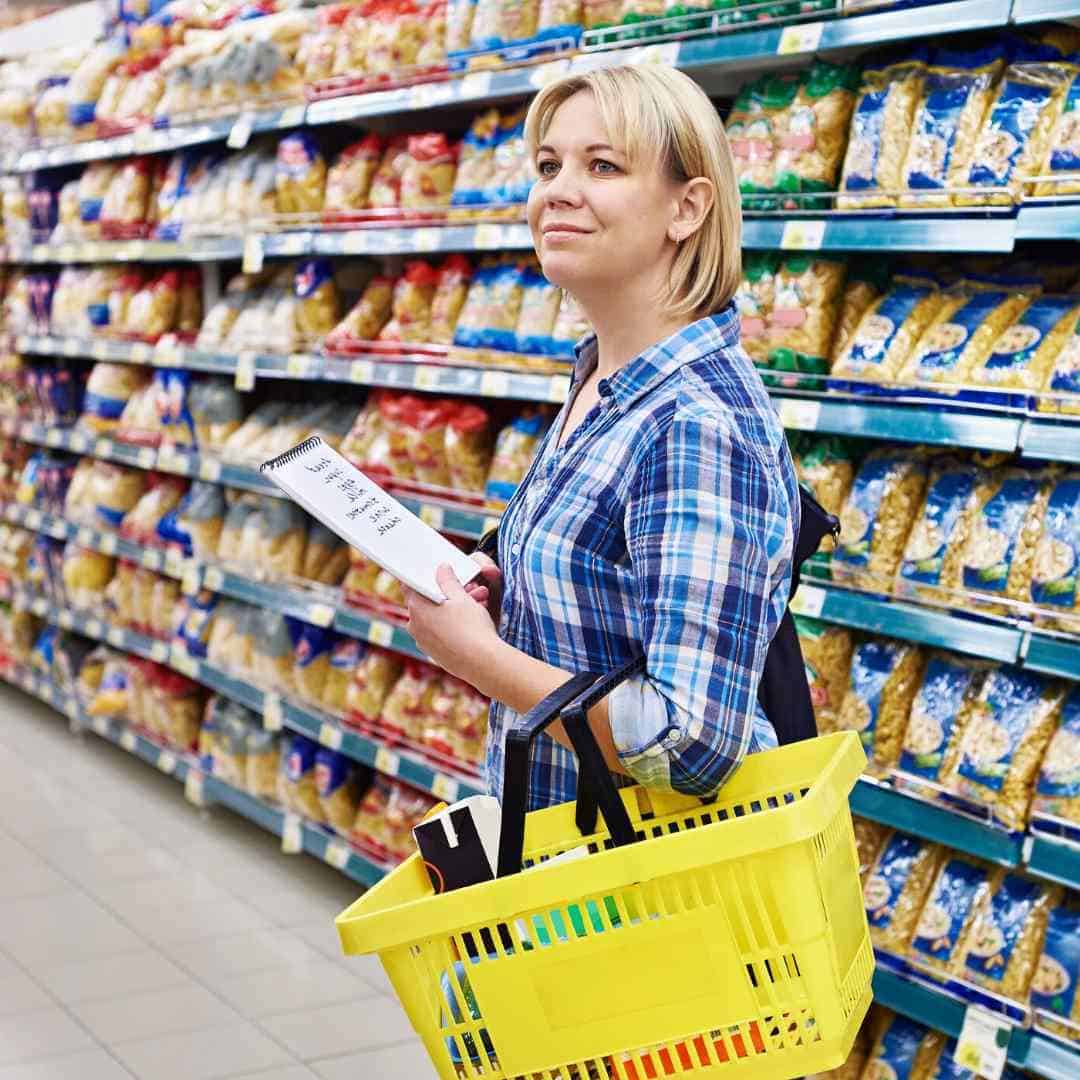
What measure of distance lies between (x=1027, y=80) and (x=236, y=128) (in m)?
2.43

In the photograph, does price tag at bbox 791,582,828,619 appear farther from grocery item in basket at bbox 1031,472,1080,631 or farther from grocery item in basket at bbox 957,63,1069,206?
grocery item in basket at bbox 957,63,1069,206

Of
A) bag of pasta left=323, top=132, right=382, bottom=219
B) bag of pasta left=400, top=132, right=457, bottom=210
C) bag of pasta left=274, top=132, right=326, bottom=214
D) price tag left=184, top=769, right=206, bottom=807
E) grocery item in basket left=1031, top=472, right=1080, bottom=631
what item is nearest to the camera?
grocery item in basket left=1031, top=472, right=1080, bottom=631

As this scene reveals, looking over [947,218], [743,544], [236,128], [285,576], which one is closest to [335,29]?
[236,128]

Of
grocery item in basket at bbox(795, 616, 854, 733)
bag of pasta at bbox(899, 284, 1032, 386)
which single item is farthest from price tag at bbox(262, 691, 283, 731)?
bag of pasta at bbox(899, 284, 1032, 386)

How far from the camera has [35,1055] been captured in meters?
3.05

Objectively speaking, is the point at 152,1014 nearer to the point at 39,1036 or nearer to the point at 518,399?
the point at 39,1036

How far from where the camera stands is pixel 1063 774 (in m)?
2.28

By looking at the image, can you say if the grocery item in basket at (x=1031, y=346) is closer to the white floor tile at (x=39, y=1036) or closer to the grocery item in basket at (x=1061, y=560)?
the grocery item in basket at (x=1061, y=560)

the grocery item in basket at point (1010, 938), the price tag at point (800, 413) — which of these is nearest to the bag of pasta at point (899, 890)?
the grocery item in basket at point (1010, 938)

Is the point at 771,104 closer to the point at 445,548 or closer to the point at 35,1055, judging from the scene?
the point at 445,548

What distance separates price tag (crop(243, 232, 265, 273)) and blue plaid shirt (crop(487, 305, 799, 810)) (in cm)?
273

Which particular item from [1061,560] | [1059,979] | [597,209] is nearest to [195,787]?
[1059,979]

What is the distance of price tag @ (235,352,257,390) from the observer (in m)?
4.18

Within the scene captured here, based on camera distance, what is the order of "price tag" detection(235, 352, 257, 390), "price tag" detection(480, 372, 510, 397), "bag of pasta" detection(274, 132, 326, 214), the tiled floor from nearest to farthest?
the tiled floor → "price tag" detection(480, 372, 510, 397) → "bag of pasta" detection(274, 132, 326, 214) → "price tag" detection(235, 352, 257, 390)
